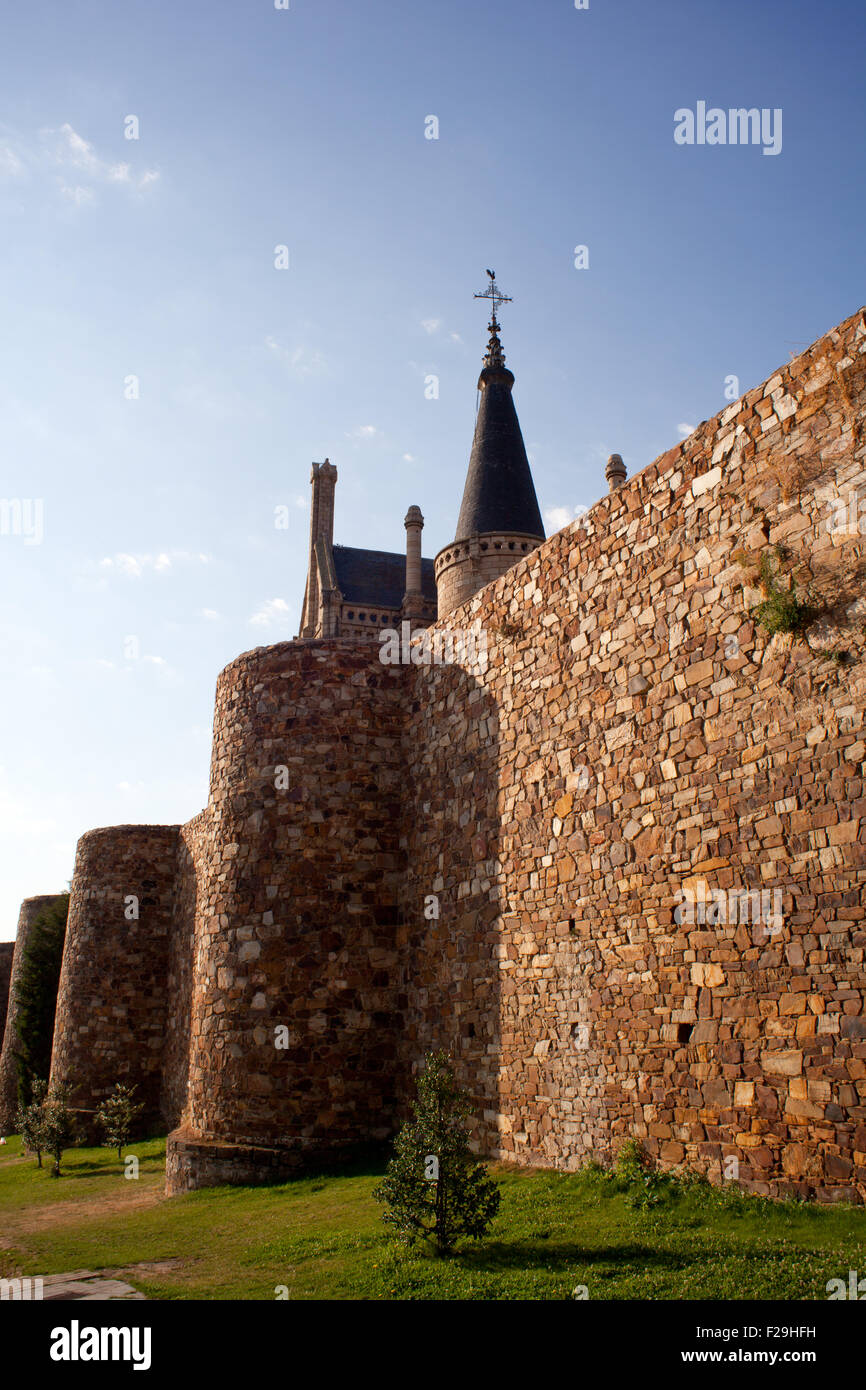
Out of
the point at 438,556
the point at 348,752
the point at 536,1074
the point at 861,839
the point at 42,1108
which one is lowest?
the point at 42,1108

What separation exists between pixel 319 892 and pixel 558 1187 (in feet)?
18.5

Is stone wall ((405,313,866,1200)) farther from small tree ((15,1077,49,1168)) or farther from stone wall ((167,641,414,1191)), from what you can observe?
small tree ((15,1077,49,1168))

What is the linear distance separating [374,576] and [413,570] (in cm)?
645

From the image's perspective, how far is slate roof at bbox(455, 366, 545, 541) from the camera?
32.8 meters

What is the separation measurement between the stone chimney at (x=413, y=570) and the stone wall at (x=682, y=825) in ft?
101

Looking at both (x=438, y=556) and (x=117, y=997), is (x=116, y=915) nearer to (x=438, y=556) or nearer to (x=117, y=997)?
(x=117, y=997)

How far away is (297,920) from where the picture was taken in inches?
522

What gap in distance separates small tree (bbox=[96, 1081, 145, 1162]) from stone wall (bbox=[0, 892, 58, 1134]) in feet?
29.2

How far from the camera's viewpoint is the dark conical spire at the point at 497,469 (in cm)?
3275

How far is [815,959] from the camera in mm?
7027

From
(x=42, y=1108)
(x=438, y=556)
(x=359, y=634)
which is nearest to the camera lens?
(x=42, y=1108)

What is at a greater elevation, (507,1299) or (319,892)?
(319,892)

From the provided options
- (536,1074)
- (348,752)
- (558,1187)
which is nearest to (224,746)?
(348,752)

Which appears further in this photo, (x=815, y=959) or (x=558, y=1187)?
(x=558, y=1187)
